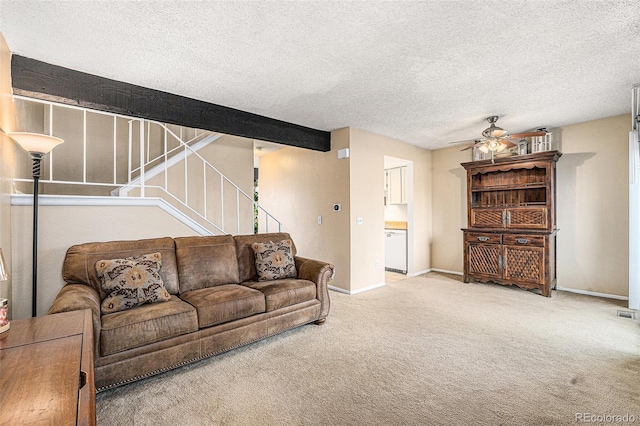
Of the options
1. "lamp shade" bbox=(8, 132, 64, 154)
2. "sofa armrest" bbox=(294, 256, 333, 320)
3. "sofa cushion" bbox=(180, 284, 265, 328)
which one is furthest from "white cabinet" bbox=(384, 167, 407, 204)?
"lamp shade" bbox=(8, 132, 64, 154)

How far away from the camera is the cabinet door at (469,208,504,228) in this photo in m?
4.87

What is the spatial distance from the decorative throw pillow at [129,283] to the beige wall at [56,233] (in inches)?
20.3

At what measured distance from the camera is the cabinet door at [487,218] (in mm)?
4867

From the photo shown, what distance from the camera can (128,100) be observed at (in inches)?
117

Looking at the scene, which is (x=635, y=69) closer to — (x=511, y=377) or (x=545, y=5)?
(x=545, y=5)

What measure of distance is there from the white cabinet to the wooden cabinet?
1.19 m

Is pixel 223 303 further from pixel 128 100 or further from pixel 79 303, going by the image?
pixel 128 100

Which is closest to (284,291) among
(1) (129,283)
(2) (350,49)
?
(1) (129,283)

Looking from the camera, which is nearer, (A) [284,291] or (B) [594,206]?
(A) [284,291]

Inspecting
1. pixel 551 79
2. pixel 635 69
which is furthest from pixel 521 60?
pixel 635 69

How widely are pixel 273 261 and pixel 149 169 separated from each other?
2.68 metres

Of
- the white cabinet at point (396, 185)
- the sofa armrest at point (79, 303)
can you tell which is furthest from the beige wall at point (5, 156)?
the white cabinet at point (396, 185)

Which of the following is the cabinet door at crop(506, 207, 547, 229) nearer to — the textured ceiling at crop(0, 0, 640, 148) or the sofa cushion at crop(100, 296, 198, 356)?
the textured ceiling at crop(0, 0, 640, 148)

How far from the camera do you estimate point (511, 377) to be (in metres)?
2.28
